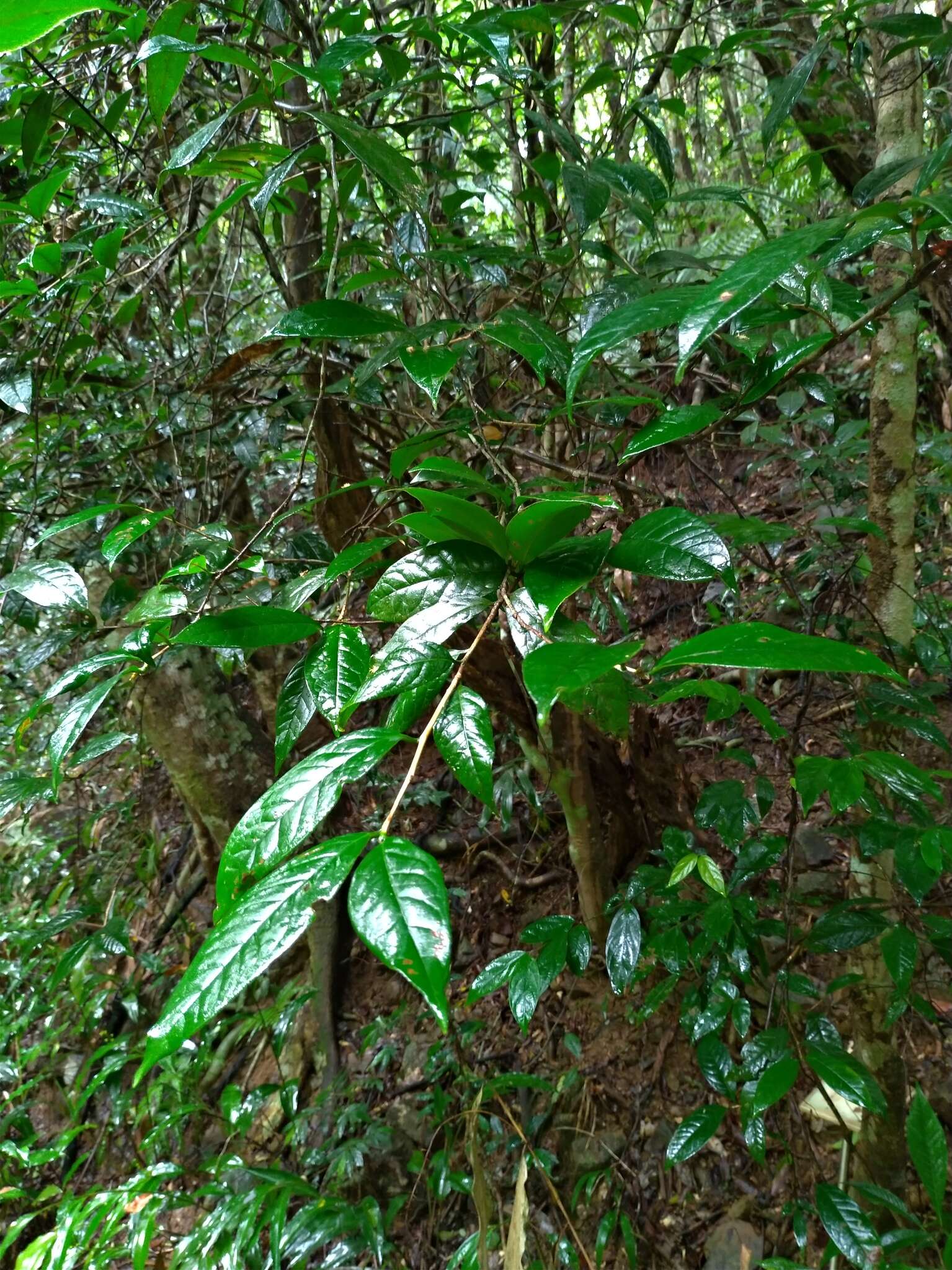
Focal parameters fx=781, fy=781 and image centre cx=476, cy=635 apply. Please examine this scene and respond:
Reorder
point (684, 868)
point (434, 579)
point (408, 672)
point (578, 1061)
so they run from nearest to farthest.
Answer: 1. point (408, 672)
2. point (434, 579)
3. point (684, 868)
4. point (578, 1061)

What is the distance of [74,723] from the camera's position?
762mm

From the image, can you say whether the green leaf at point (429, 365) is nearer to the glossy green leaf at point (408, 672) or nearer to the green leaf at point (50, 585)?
the glossy green leaf at point (408, 672)

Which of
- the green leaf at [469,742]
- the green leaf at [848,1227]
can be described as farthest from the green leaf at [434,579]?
the green leaf at [848,1227]

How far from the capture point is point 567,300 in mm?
1706

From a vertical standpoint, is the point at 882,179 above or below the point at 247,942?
above

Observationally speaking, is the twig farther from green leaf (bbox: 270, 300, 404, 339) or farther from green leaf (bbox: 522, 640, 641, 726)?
green leaf (bbox: 270, 300, 404, 339)

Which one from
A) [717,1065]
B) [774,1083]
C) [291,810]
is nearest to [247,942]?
[291,810]

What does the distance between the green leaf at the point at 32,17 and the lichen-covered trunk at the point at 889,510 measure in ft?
3.72

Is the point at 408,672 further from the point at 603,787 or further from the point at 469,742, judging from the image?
the point at 603,787

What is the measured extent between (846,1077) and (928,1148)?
0.24m

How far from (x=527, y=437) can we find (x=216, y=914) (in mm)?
1621

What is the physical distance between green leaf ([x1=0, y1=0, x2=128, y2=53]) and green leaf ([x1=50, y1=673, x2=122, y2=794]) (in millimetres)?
499

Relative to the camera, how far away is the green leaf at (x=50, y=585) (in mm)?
966

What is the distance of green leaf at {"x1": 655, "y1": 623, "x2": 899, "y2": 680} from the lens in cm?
43
